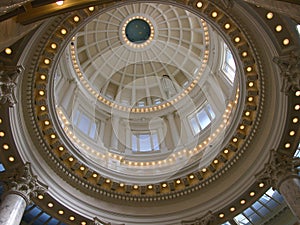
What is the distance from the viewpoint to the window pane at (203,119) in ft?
84.3

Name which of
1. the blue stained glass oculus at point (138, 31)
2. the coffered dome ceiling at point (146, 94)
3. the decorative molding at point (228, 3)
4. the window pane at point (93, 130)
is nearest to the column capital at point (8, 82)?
the coffered dome ceiling at point (146, 94)

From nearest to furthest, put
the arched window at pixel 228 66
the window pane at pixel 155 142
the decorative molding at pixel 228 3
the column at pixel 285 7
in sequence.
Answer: the column at pixel 285 7 → the decorative molding at pixel 228 3 → the arched window at pixel 228 66 → the window pane at pixel 155 142

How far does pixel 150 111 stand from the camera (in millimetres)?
30969

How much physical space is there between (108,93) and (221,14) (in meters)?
18.0

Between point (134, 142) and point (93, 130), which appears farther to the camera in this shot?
point (134, 142)

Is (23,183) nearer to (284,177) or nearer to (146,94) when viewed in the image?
(284,177)

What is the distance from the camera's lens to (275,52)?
1592cm

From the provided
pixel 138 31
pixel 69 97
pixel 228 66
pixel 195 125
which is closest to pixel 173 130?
pixel 195 125

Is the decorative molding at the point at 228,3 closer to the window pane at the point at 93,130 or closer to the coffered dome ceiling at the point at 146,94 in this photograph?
the coffered dome ceiling at the point at 146,94

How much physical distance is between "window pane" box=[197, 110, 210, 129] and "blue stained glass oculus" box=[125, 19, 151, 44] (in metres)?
11.0

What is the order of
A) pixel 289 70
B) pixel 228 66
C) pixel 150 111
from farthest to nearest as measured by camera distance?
pixel 150 111
pixel 228 66
pixel 289 70

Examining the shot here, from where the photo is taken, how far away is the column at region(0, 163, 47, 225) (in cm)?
1420

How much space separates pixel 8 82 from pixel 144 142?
15.3 meters

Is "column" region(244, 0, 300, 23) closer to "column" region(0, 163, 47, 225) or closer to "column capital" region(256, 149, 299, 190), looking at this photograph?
"column capital" region(256, 149, 299, 190)
